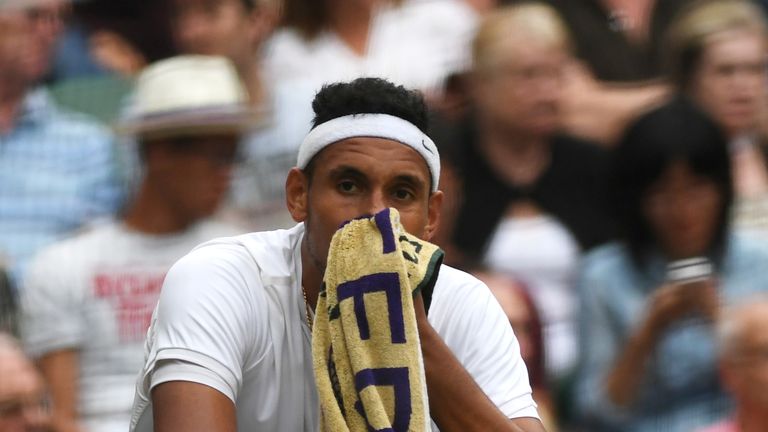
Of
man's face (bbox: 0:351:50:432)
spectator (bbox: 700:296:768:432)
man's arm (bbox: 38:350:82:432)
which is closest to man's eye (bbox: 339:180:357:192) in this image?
man's face (bbox: 0:351:50:432)

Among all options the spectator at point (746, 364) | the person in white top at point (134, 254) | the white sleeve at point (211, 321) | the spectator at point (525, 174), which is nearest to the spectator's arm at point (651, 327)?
the spectator at point (746, 364)

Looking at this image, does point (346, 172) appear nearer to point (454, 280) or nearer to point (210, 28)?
point (454, 280)

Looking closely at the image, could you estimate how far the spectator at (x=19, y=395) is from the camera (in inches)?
179

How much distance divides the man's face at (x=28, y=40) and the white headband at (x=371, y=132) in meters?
2.48

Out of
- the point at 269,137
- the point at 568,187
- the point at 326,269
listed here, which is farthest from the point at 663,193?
the point at 326,269

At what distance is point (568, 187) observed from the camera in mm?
5488

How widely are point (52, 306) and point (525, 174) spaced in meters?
1.70

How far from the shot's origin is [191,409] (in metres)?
2.82

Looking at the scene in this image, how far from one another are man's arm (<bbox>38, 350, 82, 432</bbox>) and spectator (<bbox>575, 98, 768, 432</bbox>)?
65.1 inches

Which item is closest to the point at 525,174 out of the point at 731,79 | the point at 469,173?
the point at 469,173

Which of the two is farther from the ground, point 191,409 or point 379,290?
point 379,290

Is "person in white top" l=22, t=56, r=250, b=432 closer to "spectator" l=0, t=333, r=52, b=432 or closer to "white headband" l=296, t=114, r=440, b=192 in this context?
"spectator" l=0, t=333, r=52, b=432

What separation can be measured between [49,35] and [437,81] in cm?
141

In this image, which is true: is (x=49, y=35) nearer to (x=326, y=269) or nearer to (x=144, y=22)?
(x=144, y=22)
